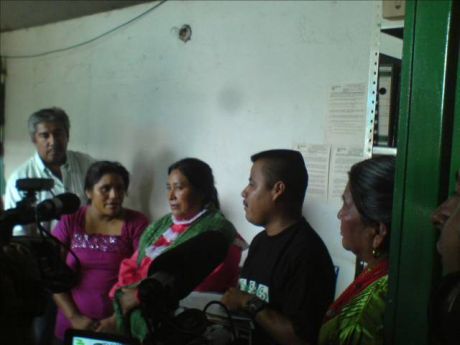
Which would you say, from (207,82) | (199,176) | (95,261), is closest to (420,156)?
(199,176)

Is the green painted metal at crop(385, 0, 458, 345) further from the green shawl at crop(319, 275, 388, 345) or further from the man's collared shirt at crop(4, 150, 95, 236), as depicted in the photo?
the man's collared shirt at crop(4, 150, 95, 236)

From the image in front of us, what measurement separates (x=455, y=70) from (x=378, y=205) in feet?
1.26

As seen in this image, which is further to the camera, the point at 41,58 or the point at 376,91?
the point at 41,58

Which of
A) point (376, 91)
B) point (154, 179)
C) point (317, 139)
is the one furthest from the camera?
point (154, 179)

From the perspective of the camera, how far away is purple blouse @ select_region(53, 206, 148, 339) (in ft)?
6.50

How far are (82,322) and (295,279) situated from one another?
1135 millimetres

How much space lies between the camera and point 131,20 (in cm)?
270

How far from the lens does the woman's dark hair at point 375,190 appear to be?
98 cm

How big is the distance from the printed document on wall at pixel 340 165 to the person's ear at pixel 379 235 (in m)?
0.93

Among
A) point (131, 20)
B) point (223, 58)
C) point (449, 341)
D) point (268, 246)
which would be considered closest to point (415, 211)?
point (449, 341)

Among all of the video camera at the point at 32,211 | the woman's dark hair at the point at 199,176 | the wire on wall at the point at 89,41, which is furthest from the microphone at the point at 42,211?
the wire on wall at the point at 89,41

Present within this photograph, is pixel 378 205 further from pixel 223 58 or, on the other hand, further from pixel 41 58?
pixel 41 58

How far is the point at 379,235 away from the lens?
1.00 m

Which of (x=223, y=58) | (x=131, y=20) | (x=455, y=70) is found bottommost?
(x=455, y=70)
